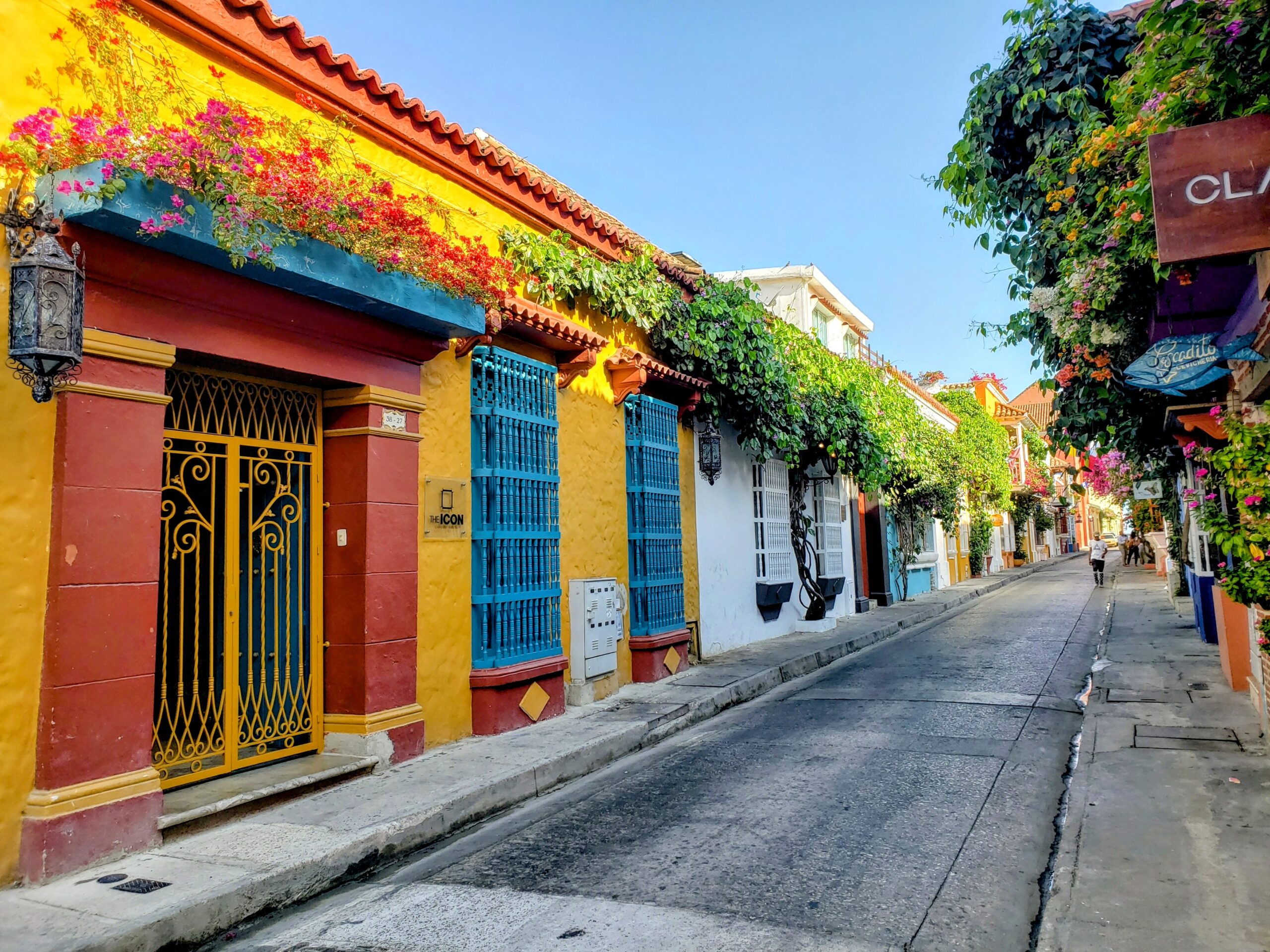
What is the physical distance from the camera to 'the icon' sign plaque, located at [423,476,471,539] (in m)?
7.11

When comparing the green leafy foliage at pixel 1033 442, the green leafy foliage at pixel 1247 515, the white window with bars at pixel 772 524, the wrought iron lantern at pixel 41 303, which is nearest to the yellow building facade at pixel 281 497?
the wrought iron lantern at pixel 41 303

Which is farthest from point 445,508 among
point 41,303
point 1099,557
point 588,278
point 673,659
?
point 1099,557

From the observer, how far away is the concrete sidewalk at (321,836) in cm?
373

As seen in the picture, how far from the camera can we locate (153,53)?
5.20 metres

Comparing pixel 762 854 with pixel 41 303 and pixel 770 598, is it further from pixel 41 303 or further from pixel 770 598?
pixel 770 598

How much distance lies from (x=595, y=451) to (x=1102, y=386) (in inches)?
201

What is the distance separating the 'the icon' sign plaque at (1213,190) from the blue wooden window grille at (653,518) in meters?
6.74

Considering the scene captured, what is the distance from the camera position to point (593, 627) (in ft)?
29.4

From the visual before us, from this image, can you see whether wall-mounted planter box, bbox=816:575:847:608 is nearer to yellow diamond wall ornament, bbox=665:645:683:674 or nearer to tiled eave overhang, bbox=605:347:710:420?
yellow diamond wall ornament, bbox=665:645:683:674

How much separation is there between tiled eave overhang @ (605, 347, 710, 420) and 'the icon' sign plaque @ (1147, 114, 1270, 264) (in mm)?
6241

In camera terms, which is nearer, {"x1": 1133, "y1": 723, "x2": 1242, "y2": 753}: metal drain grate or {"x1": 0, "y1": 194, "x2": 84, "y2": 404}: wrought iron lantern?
{"x1": 0, "y1": 194, "x2": 84, "y2": 404}: wrought iron lantern

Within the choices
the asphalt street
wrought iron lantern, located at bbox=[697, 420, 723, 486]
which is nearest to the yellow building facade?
the asphalt street

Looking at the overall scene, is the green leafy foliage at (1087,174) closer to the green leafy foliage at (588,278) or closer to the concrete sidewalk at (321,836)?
the green leafy foliage at (588,278)

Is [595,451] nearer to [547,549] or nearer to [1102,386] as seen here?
[547,549]
